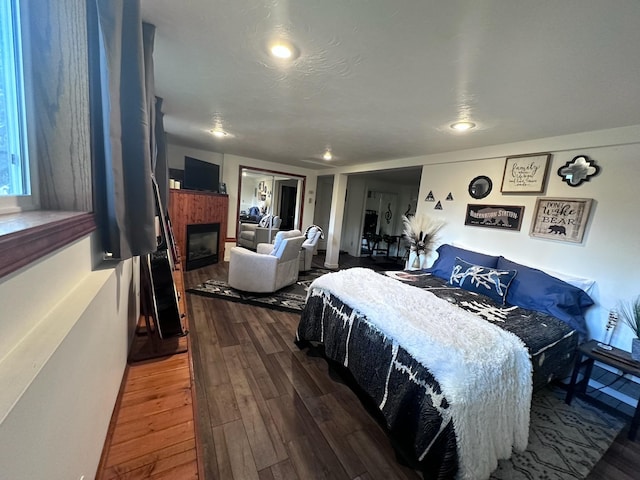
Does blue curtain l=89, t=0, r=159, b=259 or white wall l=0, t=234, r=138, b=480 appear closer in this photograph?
white wall l=0, t=234, r=138, b=480

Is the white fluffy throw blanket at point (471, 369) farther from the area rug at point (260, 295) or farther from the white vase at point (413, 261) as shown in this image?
the white vase at point (413, 261)

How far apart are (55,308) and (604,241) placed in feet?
11.6

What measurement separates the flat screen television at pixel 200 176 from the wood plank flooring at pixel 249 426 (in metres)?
3.13

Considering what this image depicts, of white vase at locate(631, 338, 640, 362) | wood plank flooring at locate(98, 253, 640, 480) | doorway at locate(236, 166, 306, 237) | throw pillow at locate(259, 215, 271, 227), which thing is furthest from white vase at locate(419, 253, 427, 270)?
throw pillow at locate(259, 215, 271, 227)

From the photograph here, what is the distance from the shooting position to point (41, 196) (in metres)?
0.79

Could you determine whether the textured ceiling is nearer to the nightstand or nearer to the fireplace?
the nightstand

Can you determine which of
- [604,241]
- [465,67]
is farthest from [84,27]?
[604,241]

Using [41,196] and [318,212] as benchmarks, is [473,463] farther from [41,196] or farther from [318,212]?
[318,212]

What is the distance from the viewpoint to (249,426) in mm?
1567

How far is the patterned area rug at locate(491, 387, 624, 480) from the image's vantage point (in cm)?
146

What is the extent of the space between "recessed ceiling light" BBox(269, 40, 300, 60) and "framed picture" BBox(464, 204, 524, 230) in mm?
2779

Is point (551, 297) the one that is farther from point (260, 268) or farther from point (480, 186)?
point (260, 268)

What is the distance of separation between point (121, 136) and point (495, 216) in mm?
3504

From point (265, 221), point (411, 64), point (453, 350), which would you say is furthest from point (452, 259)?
point (265, 221)
